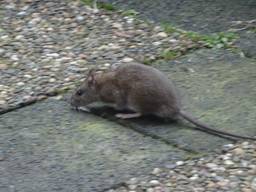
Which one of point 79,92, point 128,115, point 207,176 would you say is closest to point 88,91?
point 79,92

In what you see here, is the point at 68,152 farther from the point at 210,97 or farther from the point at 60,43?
the point at 60,43

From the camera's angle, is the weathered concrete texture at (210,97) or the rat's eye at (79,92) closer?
the weathered concrete texture at (210,97)

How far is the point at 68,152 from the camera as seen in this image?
4.95m

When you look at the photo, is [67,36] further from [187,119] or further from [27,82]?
[187,119]

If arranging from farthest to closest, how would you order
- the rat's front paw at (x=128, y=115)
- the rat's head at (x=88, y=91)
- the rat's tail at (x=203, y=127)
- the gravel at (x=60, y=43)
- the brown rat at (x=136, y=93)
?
the gravel at (x=60, y=43)
the rat's head at (x=88, y=91)
the rat's front paw at (x=128, y=115)
the brown rat at (x=136, y=93)
the rat's tail at (x=203, y=127)

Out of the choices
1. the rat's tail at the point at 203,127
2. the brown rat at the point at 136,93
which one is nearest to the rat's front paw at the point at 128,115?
the brown rat at the point at 136,93

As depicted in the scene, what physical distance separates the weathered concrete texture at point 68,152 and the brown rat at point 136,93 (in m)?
0.15

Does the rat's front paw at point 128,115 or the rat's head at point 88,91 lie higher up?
the rat's head at point 88,91

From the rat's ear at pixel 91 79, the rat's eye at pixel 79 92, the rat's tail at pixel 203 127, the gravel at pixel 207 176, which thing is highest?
the rat's ear at pixel 91 79

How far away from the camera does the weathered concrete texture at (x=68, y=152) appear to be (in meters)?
4.63

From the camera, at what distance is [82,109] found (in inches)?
217

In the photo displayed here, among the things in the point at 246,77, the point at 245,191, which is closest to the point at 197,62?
the point at 246,77

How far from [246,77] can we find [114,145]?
1178 mm

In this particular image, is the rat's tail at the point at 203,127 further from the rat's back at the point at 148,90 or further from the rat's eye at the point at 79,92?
the rat's eye at the point at 79,92
